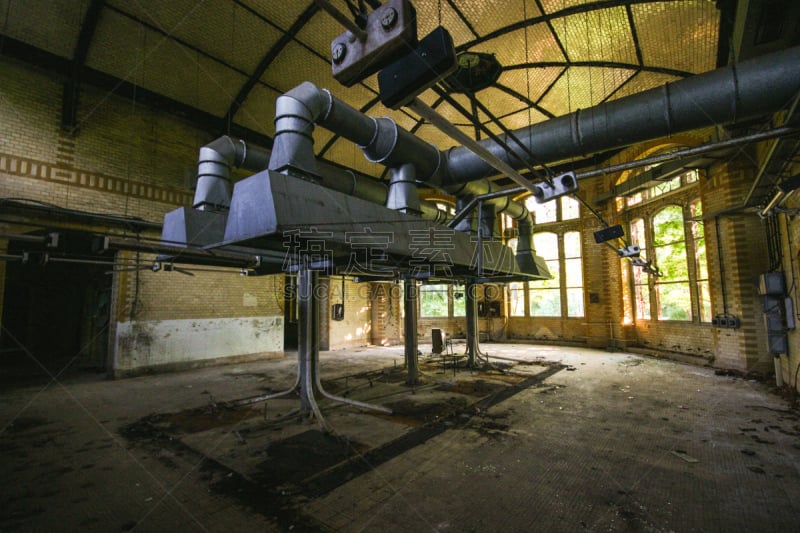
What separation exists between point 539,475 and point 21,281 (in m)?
14.6

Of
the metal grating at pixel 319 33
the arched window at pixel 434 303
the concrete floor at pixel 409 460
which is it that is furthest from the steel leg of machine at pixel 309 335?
the arched window at pixel 434 303

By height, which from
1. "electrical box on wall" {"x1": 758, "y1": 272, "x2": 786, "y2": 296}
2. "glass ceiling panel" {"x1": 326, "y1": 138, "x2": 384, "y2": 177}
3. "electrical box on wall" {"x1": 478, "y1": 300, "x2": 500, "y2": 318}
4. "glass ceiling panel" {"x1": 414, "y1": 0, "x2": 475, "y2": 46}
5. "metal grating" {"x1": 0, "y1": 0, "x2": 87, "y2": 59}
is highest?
"metal grating" {"x1": 0, "y1": 0, "x2": 87, "y2": 59}

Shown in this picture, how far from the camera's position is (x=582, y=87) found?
6.88 meters

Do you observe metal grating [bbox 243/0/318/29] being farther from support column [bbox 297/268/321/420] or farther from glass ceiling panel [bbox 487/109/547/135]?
glass ceiling panel [bbox 487/109/547/135]

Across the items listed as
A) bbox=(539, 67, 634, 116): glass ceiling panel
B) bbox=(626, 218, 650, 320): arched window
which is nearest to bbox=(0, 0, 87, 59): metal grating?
bbox=(539, 67, 634, 116): glass ceiling panel

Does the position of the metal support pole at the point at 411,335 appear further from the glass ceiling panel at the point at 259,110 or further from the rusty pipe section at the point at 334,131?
the glass ceiling panel at the point at 259,110

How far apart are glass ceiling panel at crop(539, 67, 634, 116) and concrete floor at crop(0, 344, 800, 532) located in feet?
17.9

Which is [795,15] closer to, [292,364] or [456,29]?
[456,29]

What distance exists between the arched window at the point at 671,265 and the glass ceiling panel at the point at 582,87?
507 cm

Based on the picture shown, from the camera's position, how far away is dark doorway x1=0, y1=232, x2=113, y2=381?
9.43m

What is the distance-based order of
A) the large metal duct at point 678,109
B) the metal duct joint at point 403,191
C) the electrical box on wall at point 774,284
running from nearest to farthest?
the large metal duct at point 678,109
the metal duct joint at point 403,191
the electrical box on wall at point 774,284

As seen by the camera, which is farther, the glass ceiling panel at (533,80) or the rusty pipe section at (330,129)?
the glass ceiling panel at (533,80)

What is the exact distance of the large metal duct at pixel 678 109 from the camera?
3496mm

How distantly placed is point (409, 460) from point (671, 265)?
10.2m
